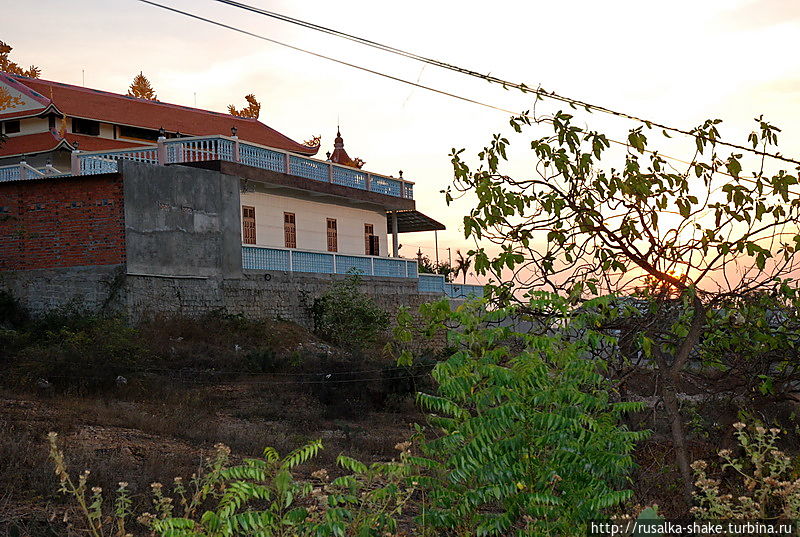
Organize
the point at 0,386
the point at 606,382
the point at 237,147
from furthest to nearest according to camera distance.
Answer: the point at 237,147 → the point at 0,386 → the point at 606,382

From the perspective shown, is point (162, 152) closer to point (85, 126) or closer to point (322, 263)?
point (322, 263)

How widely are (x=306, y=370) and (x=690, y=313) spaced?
1199 centimetres

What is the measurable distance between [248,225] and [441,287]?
9026mm

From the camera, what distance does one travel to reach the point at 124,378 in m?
16.2

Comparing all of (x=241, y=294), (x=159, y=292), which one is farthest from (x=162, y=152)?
(x=241, y=294)

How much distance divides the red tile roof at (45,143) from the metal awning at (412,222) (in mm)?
10311

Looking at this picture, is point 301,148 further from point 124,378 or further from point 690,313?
point 690,313

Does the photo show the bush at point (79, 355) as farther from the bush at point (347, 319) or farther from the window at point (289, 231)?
the window at point (289, 231)

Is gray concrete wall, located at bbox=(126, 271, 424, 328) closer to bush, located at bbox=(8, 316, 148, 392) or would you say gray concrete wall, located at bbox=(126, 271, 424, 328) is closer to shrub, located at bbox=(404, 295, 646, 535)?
bush, located at bbox=(8, 316, 148, 392)

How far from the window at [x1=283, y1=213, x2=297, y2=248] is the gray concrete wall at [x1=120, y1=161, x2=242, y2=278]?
3.89 meters

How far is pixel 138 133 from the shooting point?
3158 centimetres

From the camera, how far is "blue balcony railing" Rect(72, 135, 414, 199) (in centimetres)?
2102

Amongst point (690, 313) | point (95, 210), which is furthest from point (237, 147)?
point (690, 313)

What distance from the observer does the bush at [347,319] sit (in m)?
24.1
